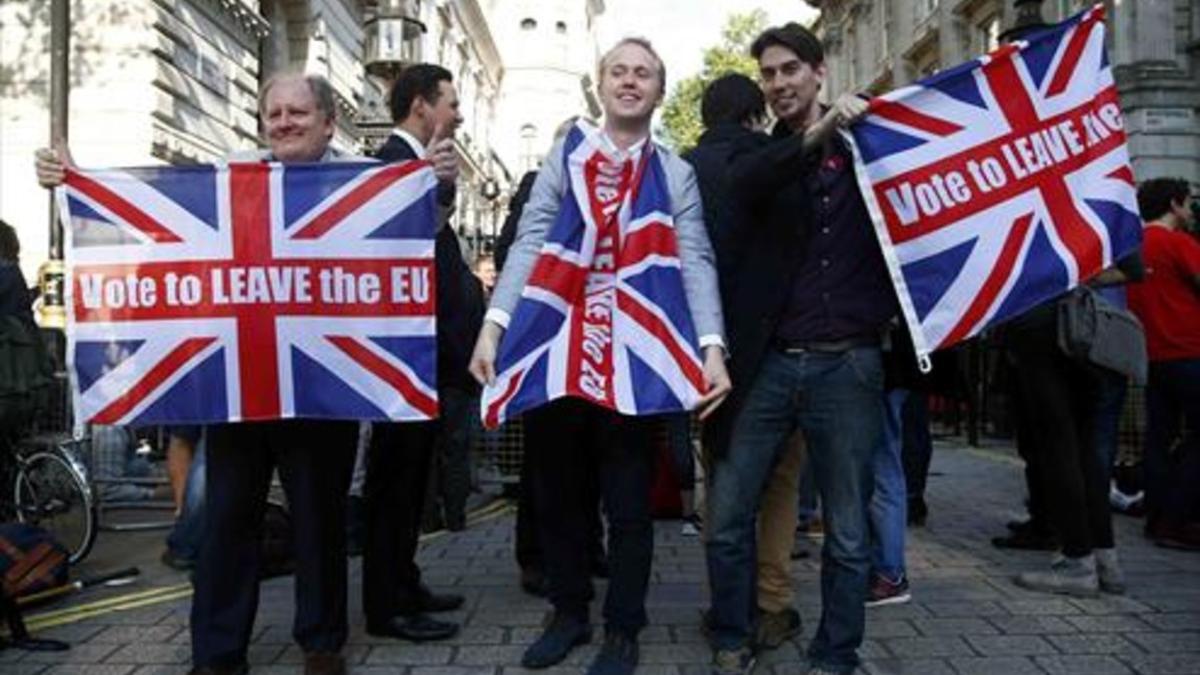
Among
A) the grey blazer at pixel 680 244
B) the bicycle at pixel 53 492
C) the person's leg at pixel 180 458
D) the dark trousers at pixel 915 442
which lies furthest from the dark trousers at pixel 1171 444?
the bicycle at pixel 53 492

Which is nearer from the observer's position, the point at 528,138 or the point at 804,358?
the point at 804,358

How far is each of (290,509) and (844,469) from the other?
1.88 meters

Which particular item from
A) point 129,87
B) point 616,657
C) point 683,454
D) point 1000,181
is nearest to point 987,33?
point 129,87

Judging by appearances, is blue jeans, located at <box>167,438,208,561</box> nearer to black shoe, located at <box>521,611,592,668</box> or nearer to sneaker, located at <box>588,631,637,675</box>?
black shoe, located at <box>521,611,592,668</box>

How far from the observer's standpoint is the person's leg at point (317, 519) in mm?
3906

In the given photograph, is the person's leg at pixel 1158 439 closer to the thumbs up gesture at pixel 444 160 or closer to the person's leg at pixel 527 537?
the person's leg at pixel 527 537

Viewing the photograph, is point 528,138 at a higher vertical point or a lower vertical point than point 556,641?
higher

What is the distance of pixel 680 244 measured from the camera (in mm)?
3906

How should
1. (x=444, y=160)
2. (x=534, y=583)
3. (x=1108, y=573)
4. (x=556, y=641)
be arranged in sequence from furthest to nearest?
1. (x=534, y=583)
2. (x=1108, y=573)
3. (x=444, y=160)
4. (x=556, y=641)

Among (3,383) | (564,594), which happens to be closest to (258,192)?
(564,594)

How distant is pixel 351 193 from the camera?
4.09 m

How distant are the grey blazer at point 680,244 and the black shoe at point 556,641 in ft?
3.70

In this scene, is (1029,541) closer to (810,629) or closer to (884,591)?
(884,591)

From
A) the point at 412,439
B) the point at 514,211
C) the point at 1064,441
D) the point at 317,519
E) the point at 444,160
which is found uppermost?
the point at 444,160
